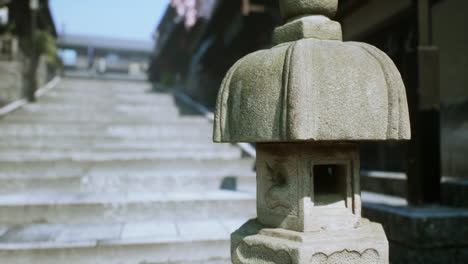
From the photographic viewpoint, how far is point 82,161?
6.64m

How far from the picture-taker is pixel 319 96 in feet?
7.60

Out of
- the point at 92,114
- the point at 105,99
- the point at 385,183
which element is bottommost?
the point at 385,183

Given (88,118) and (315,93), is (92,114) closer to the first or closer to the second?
(88,118)

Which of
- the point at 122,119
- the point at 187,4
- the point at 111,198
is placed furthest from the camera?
the point at 187,4

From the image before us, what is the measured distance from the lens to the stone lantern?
7.66ft

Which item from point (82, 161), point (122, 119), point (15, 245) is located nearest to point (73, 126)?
point (122, 119)

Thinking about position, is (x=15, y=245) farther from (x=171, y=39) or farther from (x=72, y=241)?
(x=171, y=39)

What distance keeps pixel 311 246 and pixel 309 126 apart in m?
0.85

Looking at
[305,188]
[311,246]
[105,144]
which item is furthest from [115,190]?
[311,246]

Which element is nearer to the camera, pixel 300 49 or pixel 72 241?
pixel 300 49

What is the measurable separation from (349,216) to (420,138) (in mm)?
2099

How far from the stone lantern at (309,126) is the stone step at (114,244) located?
4.20ft

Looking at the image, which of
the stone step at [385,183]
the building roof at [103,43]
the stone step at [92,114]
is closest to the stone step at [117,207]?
the stone step at [385,183]

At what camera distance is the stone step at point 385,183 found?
5711 mm
